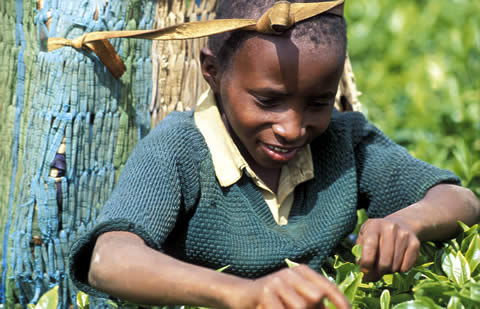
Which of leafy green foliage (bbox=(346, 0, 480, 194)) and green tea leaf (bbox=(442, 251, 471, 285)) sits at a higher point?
leafy green foliage (bbox=(346, 0, 480, 194))

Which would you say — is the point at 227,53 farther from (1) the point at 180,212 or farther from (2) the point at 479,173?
(2) the point at 479,173

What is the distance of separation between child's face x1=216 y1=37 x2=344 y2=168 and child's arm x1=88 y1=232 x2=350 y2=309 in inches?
16.9

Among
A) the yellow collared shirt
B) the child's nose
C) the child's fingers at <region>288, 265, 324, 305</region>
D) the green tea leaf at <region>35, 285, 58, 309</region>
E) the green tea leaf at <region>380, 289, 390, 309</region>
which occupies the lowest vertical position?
the green tea leaf at <region>35, 285, 58, 309</region>

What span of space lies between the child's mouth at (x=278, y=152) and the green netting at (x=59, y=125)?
0.48 metres

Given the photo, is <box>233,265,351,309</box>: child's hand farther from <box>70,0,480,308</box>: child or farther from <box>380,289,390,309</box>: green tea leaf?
<box>380,289,390,309</box>: green tea leaf

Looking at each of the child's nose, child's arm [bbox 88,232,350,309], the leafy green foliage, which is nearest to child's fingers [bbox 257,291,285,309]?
child's arm [bbox 88,232,350,309]

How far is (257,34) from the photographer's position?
1.72m

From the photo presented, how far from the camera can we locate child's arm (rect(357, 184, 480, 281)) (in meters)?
1.59

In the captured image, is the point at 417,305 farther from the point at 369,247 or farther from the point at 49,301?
the point at 49,301

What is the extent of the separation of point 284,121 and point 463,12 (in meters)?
3.62

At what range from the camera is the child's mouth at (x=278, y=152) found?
179 cm

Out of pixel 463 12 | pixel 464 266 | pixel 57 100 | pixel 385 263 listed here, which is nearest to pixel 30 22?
pixel 57 100

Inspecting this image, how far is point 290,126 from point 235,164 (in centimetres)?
21

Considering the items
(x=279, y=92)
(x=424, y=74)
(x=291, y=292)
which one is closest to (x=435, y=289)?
(x=291, y=292)
